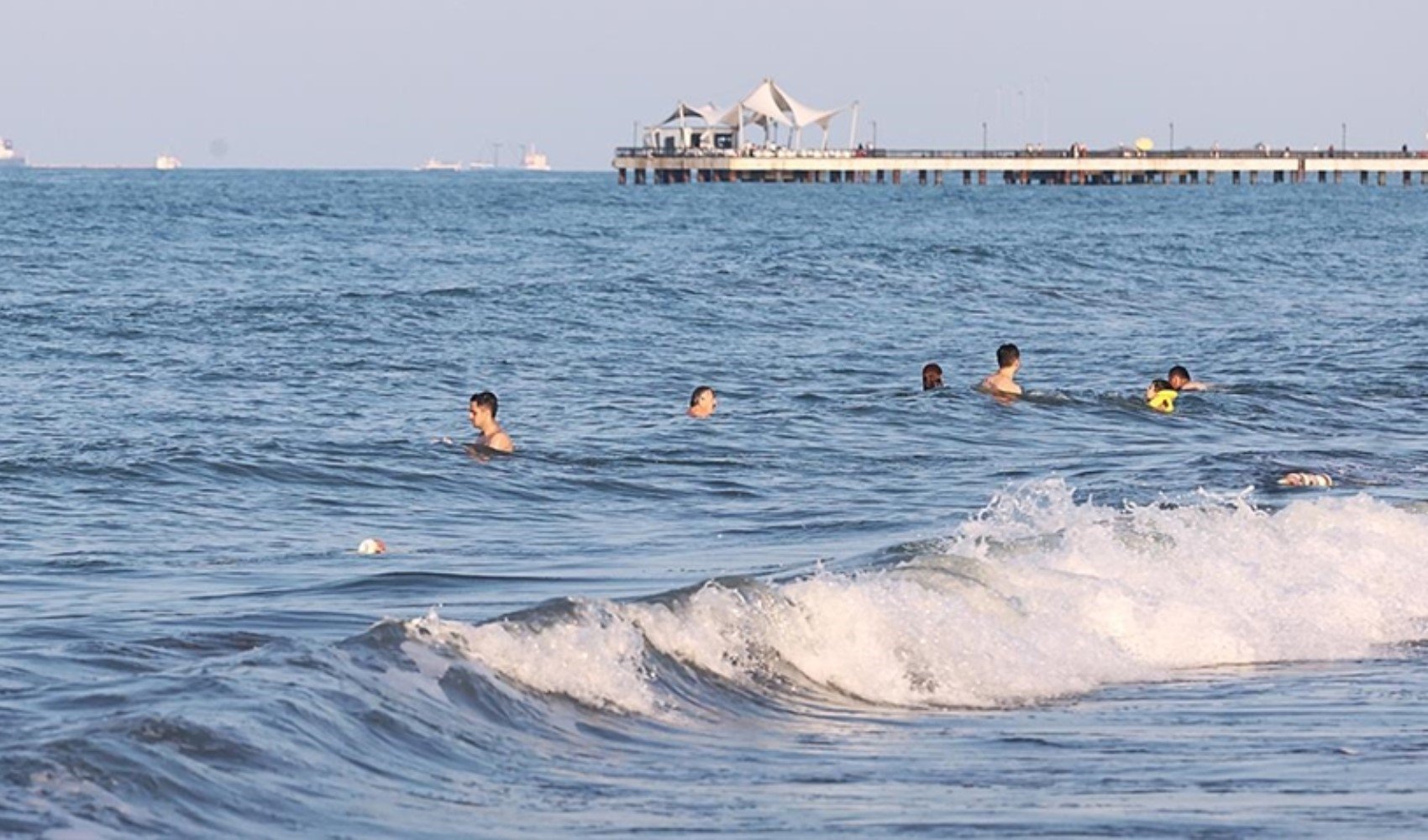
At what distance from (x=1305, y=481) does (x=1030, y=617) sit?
252 inches

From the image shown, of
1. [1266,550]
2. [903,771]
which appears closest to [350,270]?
[1266,550]

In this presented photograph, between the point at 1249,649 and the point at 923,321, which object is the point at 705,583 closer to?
the point at 1249,649

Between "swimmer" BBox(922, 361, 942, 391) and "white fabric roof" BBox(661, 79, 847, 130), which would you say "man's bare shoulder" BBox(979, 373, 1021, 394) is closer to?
"swimmer" BBox(922, 361, 942, 391)

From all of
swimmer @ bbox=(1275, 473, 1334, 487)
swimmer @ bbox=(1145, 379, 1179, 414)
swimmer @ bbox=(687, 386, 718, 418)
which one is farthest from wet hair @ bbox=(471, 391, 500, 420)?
swimmer @ bbox=(1145, 379, 1179, 414)

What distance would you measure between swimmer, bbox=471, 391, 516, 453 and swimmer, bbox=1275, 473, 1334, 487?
5.69m

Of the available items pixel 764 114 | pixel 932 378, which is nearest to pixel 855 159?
pixel 764 114

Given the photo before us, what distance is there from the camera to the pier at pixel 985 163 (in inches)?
5192

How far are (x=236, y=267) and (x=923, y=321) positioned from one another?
641 inches

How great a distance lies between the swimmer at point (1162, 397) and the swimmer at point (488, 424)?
22.5ft

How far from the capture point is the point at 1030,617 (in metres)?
10.5

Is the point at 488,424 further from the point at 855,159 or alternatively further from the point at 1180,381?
the point at 855,159

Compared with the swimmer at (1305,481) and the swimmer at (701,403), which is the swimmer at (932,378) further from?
the swimmer at (1305,481)

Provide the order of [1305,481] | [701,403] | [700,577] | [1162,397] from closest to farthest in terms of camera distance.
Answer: [700,577] < [1305,481] < [701,403] < [1162,397]

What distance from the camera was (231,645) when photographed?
952cm
